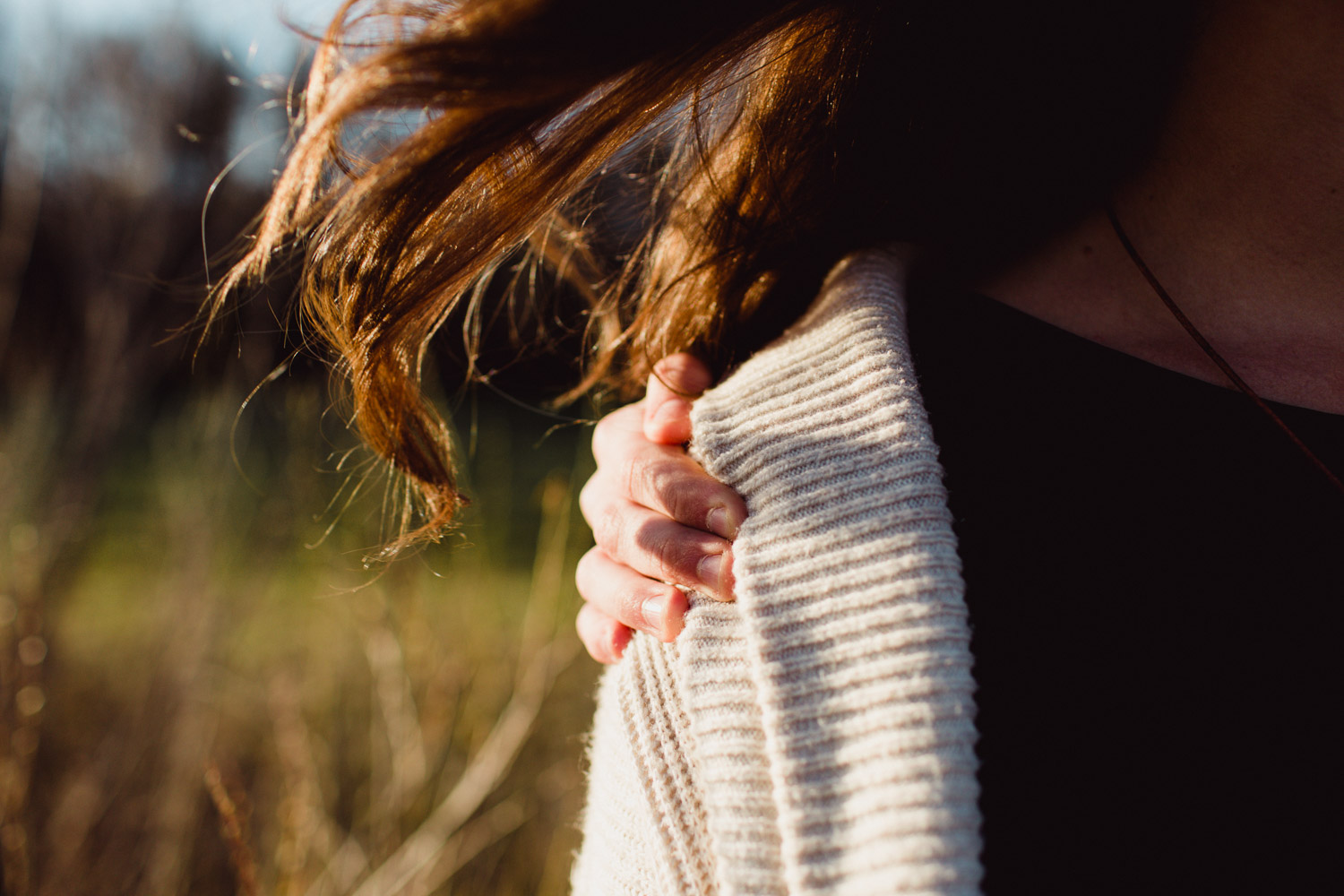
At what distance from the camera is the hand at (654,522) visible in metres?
0.65

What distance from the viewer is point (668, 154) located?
92 centimetres

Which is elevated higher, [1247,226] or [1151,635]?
[1247,226]

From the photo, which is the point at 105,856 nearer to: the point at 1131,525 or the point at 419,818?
the point at 419,818

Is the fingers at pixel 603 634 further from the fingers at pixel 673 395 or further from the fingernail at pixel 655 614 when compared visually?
the fingers at pixel 673 395

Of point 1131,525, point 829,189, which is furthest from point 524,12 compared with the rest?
point 1131,525

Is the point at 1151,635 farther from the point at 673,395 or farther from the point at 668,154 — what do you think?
the point at 668,154

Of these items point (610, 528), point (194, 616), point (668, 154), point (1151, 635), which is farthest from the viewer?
point (194, 616)

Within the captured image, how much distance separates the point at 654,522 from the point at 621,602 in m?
0.09

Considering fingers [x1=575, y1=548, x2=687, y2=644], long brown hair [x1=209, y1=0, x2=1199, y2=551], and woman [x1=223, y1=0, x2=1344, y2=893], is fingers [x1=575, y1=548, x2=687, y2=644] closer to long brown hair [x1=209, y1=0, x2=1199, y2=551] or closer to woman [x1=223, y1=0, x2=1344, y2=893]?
woman [x1=223, y1=0, x2=1344, y2=893]

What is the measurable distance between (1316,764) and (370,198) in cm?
82

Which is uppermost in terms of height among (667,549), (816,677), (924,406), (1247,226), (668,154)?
(668,154)

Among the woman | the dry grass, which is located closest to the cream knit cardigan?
the woman

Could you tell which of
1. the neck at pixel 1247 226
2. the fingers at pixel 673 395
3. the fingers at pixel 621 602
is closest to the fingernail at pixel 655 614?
the fingers at pixel 621 602

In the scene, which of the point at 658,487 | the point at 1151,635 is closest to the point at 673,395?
the point at 658,487
